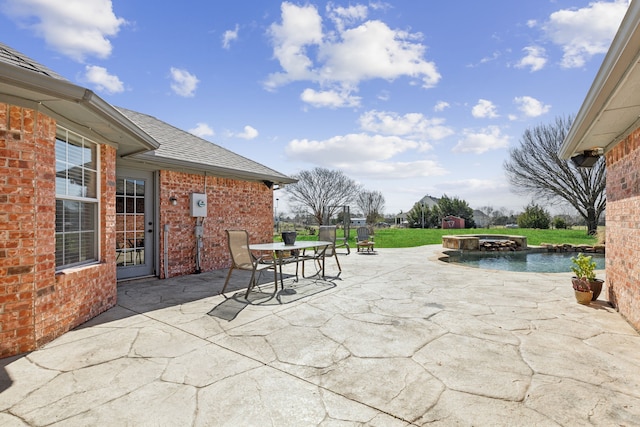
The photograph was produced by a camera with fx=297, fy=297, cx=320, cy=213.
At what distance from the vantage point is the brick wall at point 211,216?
6.50 metres

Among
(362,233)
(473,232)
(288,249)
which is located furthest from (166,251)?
(473,232)

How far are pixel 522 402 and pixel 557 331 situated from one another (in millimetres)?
1814

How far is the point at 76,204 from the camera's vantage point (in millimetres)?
3824

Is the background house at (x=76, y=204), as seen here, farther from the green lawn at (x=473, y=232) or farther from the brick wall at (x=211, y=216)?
the green lawn at (x=473, y=232)

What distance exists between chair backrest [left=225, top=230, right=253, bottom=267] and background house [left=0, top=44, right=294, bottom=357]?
171 centimetres

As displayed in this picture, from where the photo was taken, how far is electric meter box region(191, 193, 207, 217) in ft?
22.0

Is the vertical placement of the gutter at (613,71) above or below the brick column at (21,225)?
above

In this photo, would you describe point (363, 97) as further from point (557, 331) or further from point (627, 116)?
point (557, 331)

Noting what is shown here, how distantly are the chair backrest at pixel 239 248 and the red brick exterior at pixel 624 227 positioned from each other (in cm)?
499

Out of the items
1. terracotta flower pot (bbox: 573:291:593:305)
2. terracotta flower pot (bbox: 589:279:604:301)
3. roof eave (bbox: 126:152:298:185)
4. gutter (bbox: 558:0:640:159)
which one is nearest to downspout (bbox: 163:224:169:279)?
roof eave (bbox: 126:152:298:185)

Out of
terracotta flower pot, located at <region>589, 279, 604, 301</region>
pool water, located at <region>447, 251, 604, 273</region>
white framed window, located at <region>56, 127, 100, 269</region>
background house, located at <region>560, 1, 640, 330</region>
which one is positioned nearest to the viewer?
background house, located at <region>560, 1, 640, 330</region>

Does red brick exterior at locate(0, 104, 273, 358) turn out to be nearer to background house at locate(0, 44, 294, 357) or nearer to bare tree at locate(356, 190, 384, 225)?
background house at locate(0, 44, 294, 357)

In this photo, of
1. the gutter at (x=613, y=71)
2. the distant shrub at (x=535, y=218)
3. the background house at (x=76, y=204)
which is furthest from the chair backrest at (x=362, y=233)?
the distant shrub at (x=535, y=218)

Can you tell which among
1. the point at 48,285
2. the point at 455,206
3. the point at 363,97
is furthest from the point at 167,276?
the point at 455,206
